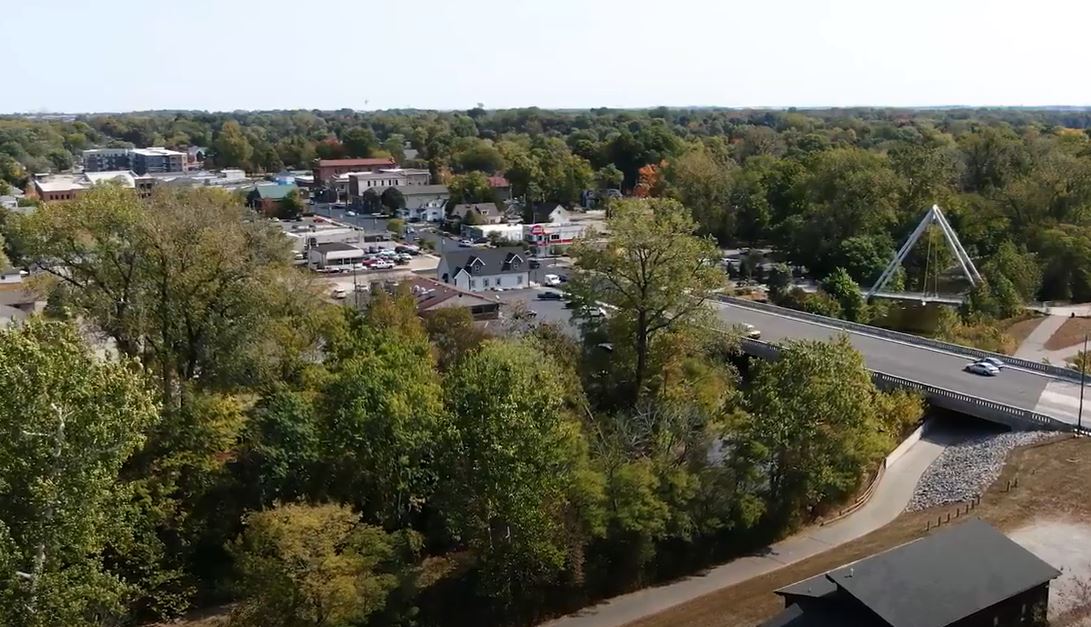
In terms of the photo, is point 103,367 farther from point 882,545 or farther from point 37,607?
point 882,545

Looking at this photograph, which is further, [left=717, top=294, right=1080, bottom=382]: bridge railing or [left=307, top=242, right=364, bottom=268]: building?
[left=307, top=242, right=364, bottom=268]: building

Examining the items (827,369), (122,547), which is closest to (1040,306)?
(827,369)

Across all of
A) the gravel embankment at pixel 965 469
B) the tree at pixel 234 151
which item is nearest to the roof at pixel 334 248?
the gravel embankment at pixel 965 469

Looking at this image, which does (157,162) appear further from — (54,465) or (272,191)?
(54,465)

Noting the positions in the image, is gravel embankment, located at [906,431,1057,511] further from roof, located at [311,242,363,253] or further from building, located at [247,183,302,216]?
building, located at [247,183,302,216]

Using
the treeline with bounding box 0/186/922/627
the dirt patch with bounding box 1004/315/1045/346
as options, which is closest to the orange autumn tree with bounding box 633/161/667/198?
the dirt patch with bounding box 1004/315/1045/346
